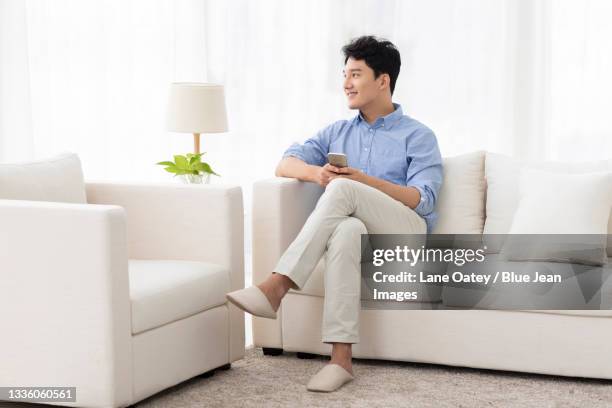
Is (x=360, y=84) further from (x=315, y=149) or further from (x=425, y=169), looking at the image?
(x=425, y=169)

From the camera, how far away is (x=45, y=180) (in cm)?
333

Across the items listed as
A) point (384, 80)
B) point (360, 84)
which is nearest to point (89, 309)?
point (360, 84)

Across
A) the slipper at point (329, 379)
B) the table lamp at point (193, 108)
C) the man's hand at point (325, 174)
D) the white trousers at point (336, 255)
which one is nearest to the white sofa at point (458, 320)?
the man's hand at point (325, 174)

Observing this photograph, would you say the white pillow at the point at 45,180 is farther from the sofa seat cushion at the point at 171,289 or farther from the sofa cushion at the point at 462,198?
the sofa cushion at the point at 462,198

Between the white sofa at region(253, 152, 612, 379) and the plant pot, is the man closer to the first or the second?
the white sofa at region(253, 152, 612, 379)

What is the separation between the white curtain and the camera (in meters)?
4.86

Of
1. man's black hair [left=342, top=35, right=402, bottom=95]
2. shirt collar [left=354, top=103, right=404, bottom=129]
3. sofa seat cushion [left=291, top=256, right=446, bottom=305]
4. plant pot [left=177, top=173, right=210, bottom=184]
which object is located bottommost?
sofa seat cushion [left=291, top=256, right=446, bottom=305]

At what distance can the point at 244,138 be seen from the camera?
5562mm

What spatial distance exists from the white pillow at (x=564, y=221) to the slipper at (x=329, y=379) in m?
0.80

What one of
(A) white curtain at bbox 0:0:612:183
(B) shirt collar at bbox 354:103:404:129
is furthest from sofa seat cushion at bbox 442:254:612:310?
(A) white curtain at bbox 0:0:612:183

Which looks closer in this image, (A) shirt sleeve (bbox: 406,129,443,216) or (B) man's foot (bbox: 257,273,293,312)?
(B) man's foot (bbox: 257,273,293,312)

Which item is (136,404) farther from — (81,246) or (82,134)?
(82,134)

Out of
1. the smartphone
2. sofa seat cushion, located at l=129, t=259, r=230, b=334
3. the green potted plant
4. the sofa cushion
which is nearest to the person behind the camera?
sofa seat cushion, located at l=129, t=259, r=230, b=334

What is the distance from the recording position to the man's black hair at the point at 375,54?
12.7ft
